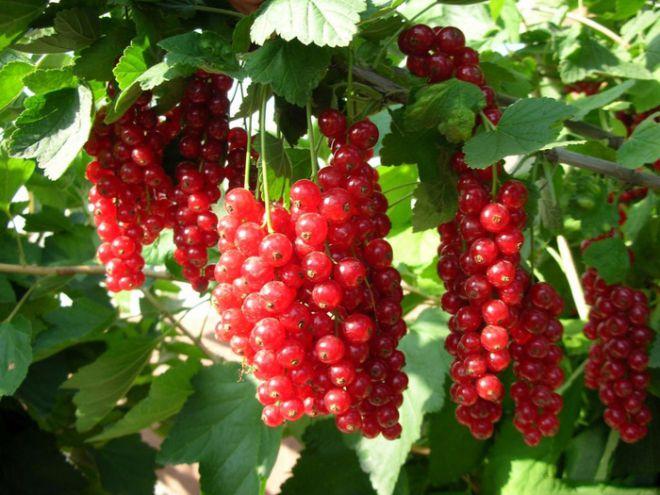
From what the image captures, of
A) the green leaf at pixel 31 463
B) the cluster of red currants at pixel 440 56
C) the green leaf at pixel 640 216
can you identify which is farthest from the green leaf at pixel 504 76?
the green leaf at pixel 31 463

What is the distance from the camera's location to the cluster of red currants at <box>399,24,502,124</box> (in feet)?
2.00

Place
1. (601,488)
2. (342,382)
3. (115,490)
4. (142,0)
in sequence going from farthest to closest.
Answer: (115,490) → (601,488) → (142,0) → (342,382)

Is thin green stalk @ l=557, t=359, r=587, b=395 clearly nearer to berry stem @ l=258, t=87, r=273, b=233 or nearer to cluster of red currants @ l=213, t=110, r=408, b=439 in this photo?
cluster of red currants @ l=213, t=110, r=408, b=439

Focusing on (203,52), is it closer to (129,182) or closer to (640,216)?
(129,182)

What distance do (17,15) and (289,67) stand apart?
11.4 inches

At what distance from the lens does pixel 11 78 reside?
644 millimetres

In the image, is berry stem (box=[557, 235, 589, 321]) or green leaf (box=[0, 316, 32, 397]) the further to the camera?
berry stem (box=[557, 235, 589, 321])

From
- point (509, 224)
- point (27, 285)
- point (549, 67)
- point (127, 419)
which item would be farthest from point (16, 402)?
point (549, 67)

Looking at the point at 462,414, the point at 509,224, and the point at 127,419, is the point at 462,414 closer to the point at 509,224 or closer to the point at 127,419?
the point at 509,224

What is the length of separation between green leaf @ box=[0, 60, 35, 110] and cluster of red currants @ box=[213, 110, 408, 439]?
0.98 ft

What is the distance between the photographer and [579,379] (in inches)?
43.3

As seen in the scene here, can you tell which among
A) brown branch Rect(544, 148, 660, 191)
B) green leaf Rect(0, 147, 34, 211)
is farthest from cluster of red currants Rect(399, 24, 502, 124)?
green leaf Rect(0, 147, 34, 211)

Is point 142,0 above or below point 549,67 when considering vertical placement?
above

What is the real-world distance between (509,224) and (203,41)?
11.9 inches
